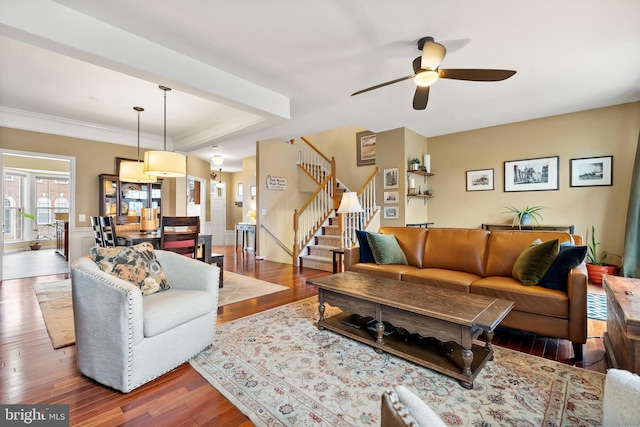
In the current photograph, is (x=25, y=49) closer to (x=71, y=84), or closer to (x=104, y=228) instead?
(x=71, y=84)

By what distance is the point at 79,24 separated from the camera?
2.41 meters

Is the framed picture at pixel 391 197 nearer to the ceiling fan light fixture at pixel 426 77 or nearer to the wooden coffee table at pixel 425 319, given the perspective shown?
the ceiling fan light fixture at pixel 426 77

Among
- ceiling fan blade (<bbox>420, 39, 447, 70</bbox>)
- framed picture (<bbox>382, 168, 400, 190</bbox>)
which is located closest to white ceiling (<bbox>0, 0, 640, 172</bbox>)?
ceiling fan blade (<bbox>420, 39, 447, 70</bbox>)

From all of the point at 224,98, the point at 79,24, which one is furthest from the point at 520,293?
the point at 79,24

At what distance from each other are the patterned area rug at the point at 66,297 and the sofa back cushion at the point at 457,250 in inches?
83.0

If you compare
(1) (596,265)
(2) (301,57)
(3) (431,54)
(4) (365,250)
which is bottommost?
(1) (596,265)

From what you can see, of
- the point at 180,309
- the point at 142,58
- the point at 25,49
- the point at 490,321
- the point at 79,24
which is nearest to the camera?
the point at 490,321

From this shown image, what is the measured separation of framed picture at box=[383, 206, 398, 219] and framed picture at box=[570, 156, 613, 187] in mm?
2786

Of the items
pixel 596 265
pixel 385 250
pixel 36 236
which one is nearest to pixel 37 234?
pixel 36 236

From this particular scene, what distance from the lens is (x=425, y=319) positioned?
2.02 m

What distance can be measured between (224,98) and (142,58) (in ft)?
2.91

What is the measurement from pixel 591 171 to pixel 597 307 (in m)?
2.35

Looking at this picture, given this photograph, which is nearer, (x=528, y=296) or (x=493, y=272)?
(x=528, y=296)

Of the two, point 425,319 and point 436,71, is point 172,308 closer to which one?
point 425,319
